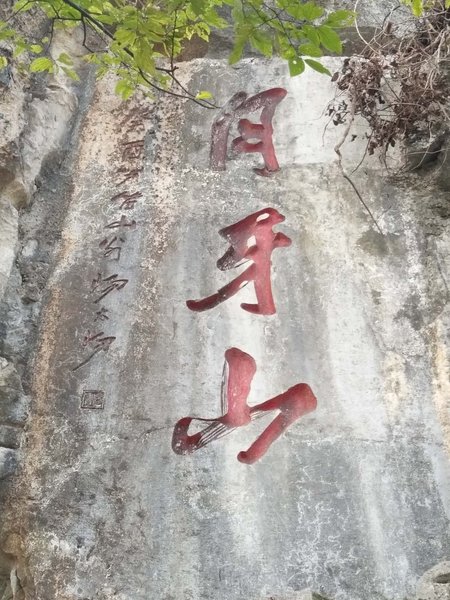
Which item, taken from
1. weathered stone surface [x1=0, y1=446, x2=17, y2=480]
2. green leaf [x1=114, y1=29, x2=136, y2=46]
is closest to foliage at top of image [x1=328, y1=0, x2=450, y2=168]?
green leaf [x1=114, y1=29, x2=136, y2=46]

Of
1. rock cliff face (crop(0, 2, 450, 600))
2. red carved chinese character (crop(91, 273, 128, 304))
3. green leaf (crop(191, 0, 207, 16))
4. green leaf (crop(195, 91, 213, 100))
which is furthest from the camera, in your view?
green leaf (crop(195, 91, 213, 100))

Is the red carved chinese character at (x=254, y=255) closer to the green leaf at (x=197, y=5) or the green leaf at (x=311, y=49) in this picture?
the green leaf at (x=311, y=49)

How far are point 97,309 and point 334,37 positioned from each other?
5.31 ft

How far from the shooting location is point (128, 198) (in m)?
3.33

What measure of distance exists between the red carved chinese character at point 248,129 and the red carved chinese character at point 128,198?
44 centimetres

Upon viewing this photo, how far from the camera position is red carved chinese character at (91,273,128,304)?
304cm

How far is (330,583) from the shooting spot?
229 cm

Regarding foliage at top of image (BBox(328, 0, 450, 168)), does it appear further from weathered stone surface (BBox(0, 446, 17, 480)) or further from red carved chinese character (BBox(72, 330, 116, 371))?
weathered stone surface (BBox(0, 446, 17, 480))

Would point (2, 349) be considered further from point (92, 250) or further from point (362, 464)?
point (362, 464)

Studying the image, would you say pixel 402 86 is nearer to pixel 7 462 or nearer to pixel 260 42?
pixel 260 42

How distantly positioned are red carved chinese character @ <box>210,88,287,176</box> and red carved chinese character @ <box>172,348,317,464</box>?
49.0 inches

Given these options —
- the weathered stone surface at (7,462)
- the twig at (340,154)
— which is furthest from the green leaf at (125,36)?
the weathered stone surface at (7,462)

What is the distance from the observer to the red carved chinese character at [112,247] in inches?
124

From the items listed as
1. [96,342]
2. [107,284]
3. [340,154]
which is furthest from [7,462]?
[340,154]
